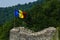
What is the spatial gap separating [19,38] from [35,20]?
4717mm

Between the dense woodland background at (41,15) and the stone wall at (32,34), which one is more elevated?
the dense woodland background at (41,15)

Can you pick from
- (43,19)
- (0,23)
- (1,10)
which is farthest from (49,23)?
(1,10)

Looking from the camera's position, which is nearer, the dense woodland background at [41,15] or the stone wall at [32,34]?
the stone wall at [32,34]

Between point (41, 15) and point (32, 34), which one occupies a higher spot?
point (41, 15)

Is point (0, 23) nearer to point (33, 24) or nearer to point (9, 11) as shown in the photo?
point (9, 11)

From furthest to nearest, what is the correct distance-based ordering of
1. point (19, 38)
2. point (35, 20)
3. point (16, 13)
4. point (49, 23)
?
point (35, 20) → point (49, 23) → point (16, 13) → point (19, 38)

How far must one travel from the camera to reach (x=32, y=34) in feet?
17.3

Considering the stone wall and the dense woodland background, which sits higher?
the dense woodland background

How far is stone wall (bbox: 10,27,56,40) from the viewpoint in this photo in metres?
5.06

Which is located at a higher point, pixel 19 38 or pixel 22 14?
pixel 22 14

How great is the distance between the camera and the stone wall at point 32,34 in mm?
5062

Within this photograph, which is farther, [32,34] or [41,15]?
[41,15]

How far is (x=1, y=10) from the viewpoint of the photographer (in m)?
12.3

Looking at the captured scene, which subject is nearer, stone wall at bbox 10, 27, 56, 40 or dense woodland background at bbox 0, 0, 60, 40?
stone wall at bbox 10, 27, 56, 40
